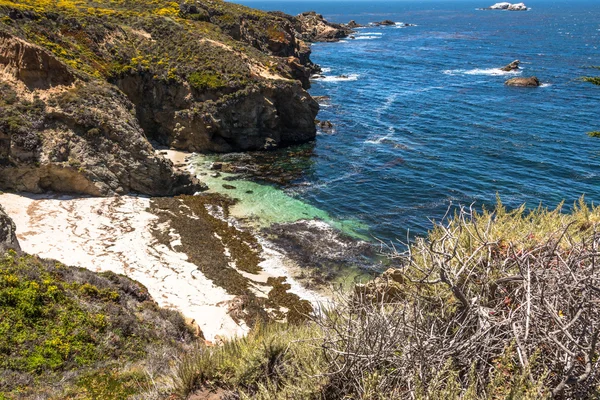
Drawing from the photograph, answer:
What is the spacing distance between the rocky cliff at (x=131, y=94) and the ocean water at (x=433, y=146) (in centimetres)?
411

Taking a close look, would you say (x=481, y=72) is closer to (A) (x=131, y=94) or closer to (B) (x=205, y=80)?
(B) (x=205, y=80)

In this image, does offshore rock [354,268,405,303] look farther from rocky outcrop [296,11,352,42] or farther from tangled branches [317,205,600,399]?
rocky outcrop [296,11,352,42]

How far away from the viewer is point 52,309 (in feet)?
38.5

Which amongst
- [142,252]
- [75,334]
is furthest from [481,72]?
[75,334]

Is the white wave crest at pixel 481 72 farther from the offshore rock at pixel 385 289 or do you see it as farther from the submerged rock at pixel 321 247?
the offshore rock at pixel 385 289

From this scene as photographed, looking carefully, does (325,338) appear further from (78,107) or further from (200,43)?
(200,43)

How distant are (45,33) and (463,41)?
100264 mm

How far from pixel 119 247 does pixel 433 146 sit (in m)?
30.3

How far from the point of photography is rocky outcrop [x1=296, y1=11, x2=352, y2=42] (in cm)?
11200

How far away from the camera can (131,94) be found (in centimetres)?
3744

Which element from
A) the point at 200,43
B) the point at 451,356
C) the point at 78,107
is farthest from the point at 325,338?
the point at 200,43

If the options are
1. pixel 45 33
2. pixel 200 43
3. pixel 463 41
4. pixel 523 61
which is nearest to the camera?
pixel 45 33

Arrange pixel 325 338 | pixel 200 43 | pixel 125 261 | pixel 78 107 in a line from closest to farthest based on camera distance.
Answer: pixel 325 338 → pixel 125 261 → pixel 78 107 → pixel 200 43

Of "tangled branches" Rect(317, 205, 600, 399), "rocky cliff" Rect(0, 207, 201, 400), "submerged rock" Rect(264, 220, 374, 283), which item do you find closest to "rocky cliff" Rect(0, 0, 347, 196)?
"submerged rock" Rect(264, 220, 374, 283)
